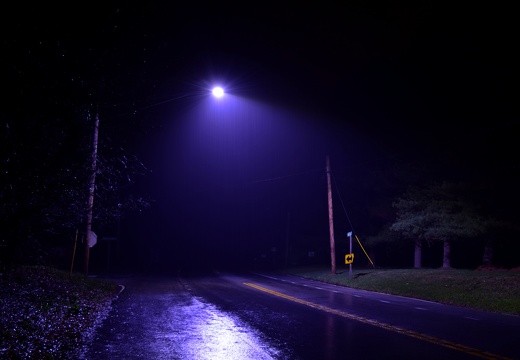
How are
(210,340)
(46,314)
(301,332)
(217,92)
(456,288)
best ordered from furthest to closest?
1. (456,288)
2. (217,92)
3. (46,314)
4. (301,332)
5. (210,340)

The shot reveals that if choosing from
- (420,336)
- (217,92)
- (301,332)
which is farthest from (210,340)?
(217,92)

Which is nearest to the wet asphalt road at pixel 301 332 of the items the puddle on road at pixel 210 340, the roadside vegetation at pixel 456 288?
the puddle on road at pixel 210 340

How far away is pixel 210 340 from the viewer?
28.8 feet

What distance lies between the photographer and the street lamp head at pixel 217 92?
17.5 metres

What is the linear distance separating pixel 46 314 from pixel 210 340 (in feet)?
14.8

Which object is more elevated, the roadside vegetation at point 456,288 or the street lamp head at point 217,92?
the street lamp head at point 217,92

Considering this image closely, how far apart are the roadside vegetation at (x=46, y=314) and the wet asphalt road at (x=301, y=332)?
486 mm

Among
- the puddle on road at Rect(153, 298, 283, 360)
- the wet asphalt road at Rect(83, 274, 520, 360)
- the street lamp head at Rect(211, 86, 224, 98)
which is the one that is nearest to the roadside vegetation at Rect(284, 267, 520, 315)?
the wet asphalt road at Rect(83, 274, 520, 360)

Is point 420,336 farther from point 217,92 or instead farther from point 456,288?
point 217,92

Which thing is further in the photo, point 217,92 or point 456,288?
point 456,288

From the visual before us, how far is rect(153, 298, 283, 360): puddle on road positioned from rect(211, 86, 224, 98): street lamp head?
9080 millimetres

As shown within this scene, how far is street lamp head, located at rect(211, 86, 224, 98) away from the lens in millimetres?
17516

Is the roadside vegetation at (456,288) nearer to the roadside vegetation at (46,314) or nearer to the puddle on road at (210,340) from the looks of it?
the puddle on road at (210,340)

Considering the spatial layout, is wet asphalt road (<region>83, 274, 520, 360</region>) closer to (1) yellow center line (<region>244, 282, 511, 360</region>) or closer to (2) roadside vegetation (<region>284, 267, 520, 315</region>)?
(1) yellow center line (<region>244, 282, 511, 360</region>)
